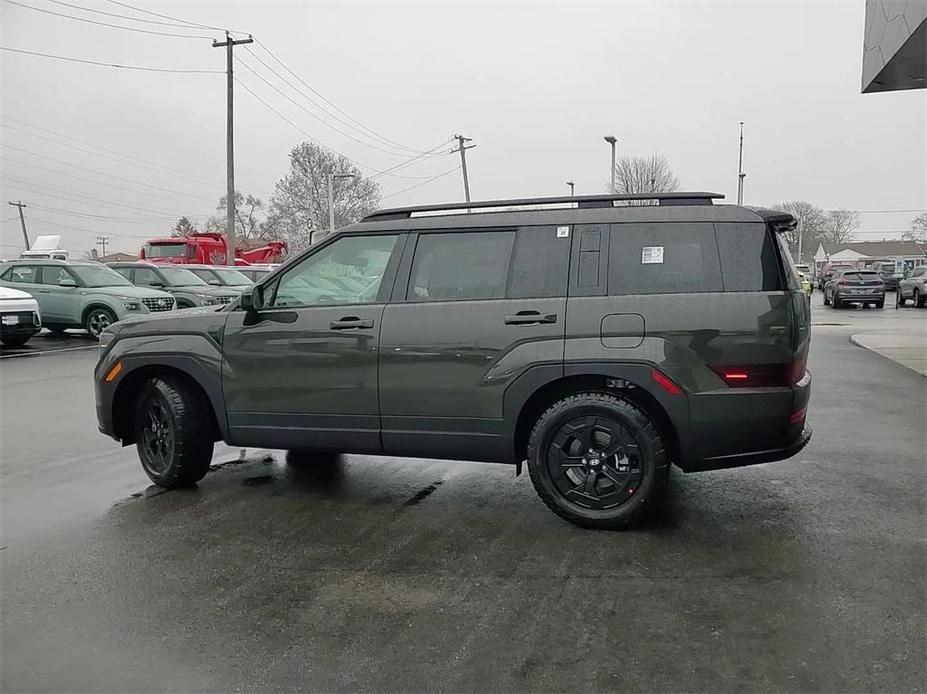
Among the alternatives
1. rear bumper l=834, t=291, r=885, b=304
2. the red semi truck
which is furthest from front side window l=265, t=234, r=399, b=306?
rear bumper l=834, t=291, r=885, b=304

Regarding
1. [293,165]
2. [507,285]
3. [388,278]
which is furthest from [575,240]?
[293,165]

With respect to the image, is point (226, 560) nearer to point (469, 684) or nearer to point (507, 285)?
point (469, 684)

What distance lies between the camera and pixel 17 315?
13.4 meters

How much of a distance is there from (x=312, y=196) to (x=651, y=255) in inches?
2286

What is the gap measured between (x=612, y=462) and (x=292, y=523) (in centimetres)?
204

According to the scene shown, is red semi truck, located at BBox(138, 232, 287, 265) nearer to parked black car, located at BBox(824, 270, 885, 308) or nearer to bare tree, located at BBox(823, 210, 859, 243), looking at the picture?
parked black car, located at BBox(824, 270, 885, 308)

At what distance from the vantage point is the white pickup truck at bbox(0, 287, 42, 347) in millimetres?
13219

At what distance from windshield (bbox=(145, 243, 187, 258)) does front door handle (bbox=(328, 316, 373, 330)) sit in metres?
26.4

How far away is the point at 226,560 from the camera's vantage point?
3.89m

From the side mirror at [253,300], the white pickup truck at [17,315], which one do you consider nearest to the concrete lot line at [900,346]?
the side mirror at [253,300]

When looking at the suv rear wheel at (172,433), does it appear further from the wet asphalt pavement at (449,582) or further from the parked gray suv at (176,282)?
the parked gray suv at (176,282)

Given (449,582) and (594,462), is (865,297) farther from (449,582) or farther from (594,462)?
(449,582)

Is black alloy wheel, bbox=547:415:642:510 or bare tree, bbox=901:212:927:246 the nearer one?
black alloy wheel, bbox=547:415:642:510

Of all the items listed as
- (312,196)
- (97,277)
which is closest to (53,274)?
(97,277)
